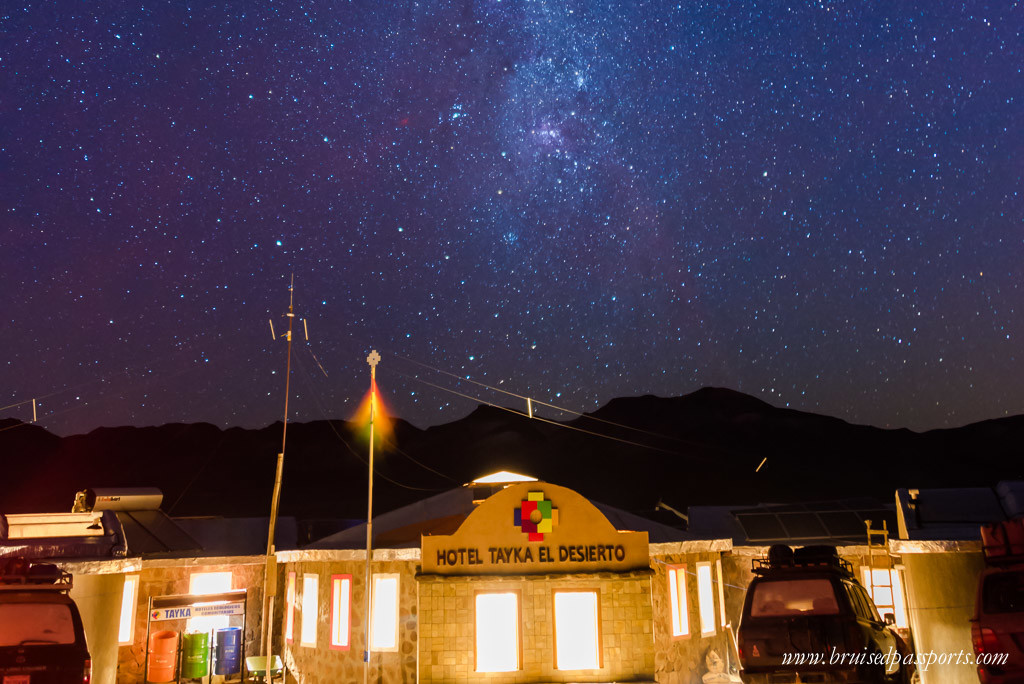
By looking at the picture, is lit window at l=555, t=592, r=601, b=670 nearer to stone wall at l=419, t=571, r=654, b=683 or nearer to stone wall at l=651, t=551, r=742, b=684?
stone wall at l=419, t=571, r=654, b=683

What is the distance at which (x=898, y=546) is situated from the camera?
13945 mm

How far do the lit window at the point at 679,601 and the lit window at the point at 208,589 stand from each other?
13327 mm

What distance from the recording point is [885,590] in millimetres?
22188

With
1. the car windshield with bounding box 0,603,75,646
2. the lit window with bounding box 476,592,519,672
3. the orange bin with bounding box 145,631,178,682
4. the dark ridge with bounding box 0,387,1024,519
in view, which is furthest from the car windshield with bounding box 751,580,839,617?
the dark ridge with bounding box 0,387,1024,519

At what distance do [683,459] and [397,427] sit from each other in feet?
176

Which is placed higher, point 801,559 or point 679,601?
point 801,559

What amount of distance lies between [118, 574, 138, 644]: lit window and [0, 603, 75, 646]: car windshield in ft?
35.0

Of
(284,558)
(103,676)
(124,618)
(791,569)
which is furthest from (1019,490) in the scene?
(124,618)

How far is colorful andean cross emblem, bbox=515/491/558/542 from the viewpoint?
59.2ft

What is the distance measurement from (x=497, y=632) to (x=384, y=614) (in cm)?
372

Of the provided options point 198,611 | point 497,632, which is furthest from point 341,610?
point 497,632

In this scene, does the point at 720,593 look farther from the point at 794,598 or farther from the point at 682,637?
the point at 794,598

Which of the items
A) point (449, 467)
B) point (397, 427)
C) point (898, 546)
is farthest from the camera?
point (397, 427)

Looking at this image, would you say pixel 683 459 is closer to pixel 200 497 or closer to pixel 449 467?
pixel 449 467
